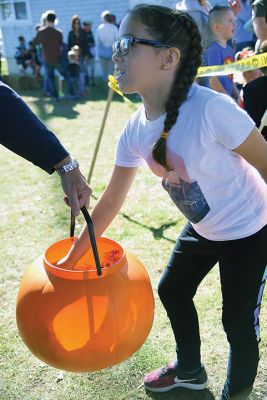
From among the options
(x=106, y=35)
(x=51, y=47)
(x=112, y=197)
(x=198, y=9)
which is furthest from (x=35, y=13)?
(x=112, y=197)

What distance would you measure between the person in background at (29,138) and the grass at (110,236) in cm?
110

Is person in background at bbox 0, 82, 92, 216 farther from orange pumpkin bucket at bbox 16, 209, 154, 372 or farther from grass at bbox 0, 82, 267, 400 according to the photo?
grass at bbox 0, 82, 267, 400

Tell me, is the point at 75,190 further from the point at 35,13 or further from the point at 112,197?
the point at 35,13

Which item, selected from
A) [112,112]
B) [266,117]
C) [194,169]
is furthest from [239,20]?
[194,169]

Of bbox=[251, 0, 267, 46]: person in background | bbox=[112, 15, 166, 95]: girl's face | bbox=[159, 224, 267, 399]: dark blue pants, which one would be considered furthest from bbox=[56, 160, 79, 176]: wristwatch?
bbox=[251, 0, 267, 46]: person in background

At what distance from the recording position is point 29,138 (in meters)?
1.70

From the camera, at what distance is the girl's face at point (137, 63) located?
5.48ft

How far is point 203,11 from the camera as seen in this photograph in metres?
5.40

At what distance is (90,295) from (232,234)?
618 millimetres

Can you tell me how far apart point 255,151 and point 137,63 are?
565mm

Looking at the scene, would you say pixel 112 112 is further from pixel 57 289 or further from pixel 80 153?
pixel 57 289

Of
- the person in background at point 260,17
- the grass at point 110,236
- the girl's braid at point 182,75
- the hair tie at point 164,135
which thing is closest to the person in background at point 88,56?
the grass at point 110,236

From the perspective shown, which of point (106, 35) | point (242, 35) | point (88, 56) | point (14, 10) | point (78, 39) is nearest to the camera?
point (242, 35)

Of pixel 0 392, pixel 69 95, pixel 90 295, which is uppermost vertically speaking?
pixel 90 295
